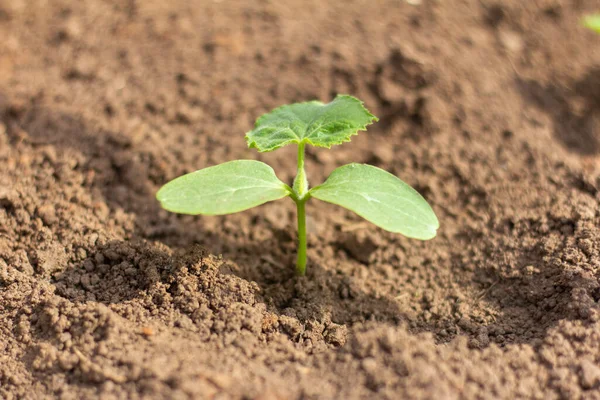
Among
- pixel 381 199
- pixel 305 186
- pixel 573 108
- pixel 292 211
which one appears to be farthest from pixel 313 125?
pixel 573 108

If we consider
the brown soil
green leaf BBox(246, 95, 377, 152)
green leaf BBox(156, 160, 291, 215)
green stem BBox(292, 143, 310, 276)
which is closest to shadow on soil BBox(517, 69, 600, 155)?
the brown soil

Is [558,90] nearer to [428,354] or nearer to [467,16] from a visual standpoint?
[467,16]

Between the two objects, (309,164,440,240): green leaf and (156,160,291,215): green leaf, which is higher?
(156,160,291,215): green leaf

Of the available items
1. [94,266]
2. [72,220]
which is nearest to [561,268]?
[94,266]

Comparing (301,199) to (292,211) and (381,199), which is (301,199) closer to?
(381,199)

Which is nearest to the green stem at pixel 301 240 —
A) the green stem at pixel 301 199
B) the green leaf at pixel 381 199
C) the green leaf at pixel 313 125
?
the green stem at pixel 301 199

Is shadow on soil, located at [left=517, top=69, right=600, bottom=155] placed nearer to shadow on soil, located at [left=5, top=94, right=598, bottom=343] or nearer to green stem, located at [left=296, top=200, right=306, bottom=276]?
shadow on soil, located at [left=5, top=94, right=598, bottom=343]
